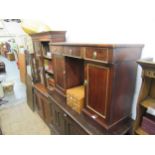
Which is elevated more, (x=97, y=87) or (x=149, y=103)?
(x=97, y=87)

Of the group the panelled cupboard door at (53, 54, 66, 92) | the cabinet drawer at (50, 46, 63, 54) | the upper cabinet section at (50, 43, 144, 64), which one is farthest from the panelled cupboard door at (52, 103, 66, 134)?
the upper cabinet section at (50, 43, 144, 64)

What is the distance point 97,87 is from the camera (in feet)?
4.09

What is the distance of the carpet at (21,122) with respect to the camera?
260cm

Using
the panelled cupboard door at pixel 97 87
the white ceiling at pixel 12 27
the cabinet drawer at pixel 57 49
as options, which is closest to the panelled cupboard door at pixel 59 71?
the cabinet drawer at pixel 57 49

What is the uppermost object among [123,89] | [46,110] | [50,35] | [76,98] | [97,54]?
[50,35]

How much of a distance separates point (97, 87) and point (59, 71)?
813 mm

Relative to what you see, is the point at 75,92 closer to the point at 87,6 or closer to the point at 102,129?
the point at 102,129

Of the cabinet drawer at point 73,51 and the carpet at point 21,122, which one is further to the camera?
the carpet at point 21,122

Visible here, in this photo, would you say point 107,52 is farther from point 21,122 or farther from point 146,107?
point 21,122

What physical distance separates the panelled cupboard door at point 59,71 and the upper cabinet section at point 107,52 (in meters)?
0.37

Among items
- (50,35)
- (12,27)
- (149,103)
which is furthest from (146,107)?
(12,27)

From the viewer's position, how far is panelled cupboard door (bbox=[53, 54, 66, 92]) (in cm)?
178

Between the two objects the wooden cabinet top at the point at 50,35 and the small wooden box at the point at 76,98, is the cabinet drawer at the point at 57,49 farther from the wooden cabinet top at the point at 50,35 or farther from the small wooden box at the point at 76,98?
the small wooden box at the point at 76,98
